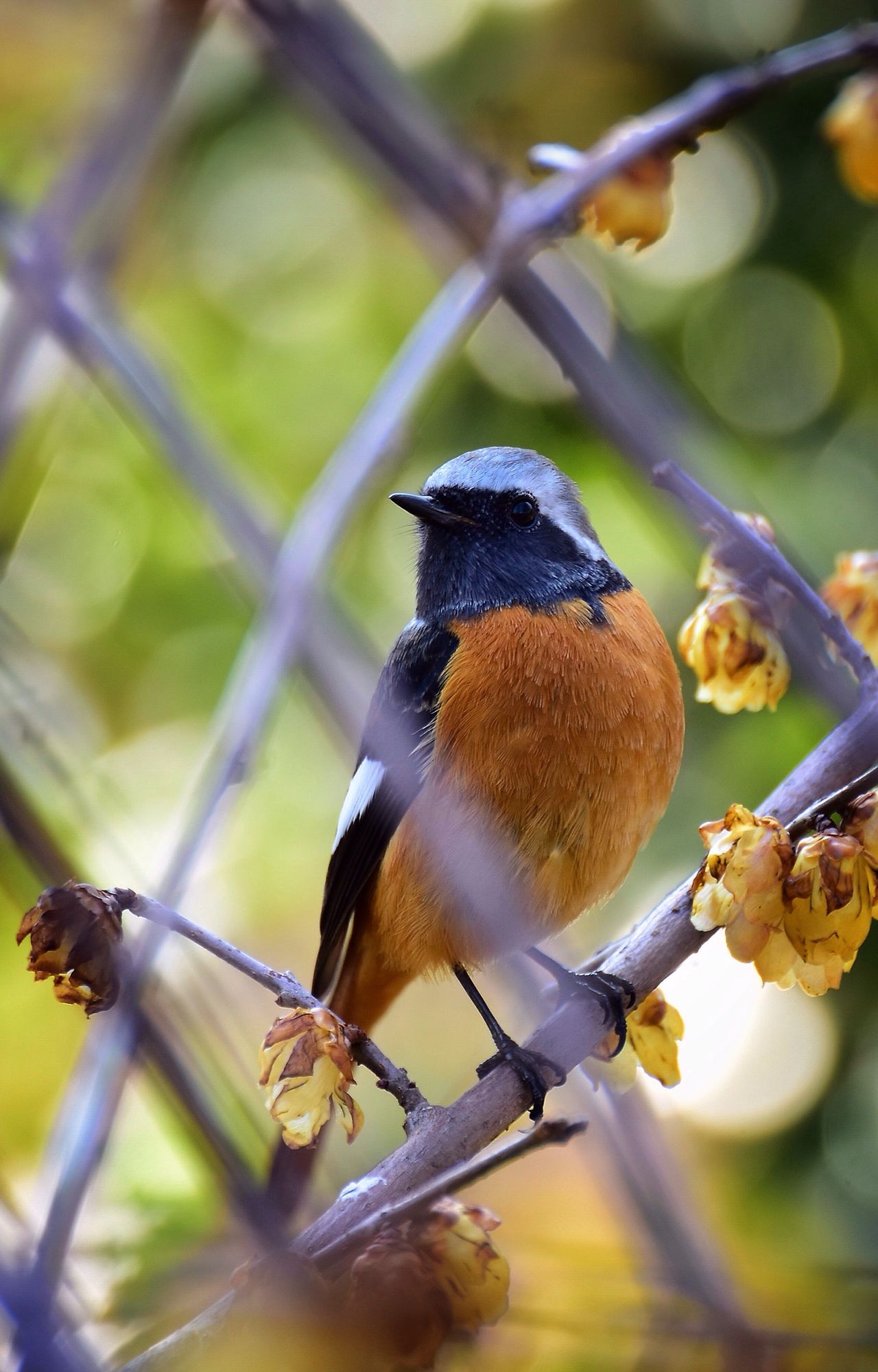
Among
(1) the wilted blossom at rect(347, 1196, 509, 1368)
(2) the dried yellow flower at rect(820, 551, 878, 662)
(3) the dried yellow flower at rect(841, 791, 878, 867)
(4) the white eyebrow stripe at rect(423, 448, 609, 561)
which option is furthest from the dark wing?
(3) the dried yellow flower at rect(841, 791, 878, 867)

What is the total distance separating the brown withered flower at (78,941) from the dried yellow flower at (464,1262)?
59 cm

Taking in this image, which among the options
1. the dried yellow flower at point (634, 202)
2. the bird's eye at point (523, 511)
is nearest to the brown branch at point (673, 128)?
the dried yellow flower at point (634, 202)

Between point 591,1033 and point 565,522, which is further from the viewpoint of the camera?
point 565,522

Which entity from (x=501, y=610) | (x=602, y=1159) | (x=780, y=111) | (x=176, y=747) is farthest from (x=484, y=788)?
(x=780, y=111)

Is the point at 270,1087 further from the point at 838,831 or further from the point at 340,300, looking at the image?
the point at 340,300

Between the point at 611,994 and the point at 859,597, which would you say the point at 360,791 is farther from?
the point at 859,597

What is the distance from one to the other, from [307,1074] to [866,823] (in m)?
0.78

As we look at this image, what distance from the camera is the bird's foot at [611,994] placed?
194cm

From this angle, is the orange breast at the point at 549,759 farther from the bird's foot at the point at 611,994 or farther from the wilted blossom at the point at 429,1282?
the wilted blossom at the point at 429,1282

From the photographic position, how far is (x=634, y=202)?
7.22 feet

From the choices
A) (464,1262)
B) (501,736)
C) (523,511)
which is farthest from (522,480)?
(464,1262)

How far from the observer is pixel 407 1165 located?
5.79 feet

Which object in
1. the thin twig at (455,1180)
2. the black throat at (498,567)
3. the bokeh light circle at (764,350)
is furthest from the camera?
the bokeh light circle at (764,350)

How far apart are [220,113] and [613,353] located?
7.95 feet
